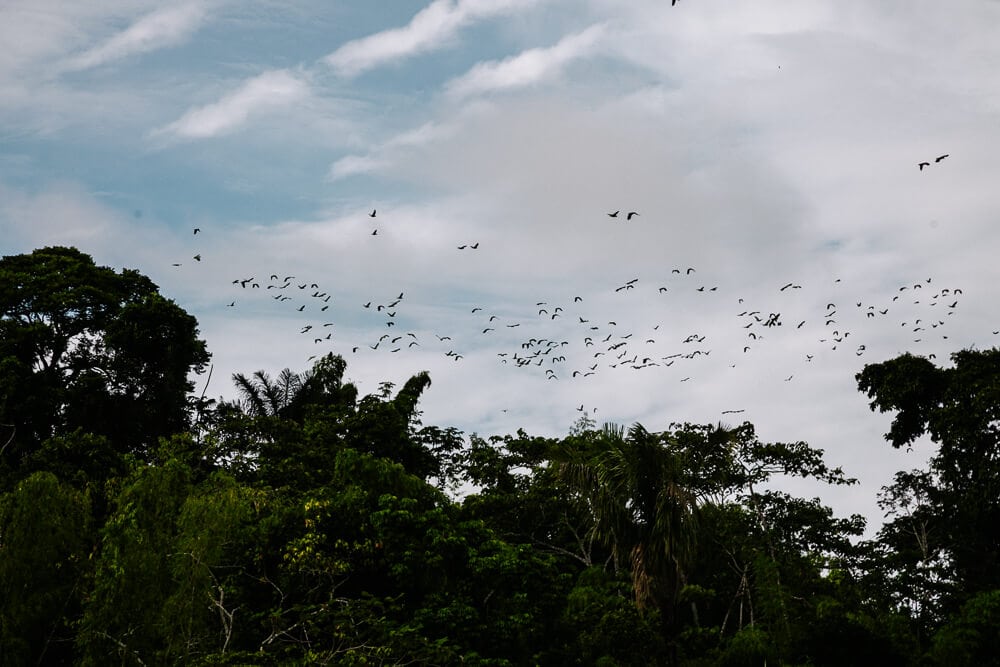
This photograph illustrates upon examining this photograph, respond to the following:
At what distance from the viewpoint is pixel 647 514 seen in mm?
14266

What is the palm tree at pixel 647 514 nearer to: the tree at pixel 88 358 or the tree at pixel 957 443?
the tree at pixel 957 443

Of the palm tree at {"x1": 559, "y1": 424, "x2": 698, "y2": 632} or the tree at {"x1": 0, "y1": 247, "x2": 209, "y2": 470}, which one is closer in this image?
the palm tree at {"x1": 559, "y1": 424, "x2": 698, "y2": 632}

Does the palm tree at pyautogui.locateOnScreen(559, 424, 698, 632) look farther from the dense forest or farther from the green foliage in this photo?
the green foliage

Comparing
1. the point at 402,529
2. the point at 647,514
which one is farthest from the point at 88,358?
the point at 647,514

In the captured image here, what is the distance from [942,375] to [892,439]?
261cm

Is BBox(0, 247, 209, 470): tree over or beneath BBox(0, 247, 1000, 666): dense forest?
over

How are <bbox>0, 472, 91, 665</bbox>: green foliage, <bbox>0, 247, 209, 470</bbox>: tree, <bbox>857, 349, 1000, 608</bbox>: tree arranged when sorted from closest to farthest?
<bbox>0, 472, 91, 665</bbox>: green foliage, <bbox>857, 349, 1000, 608</bbox>: tree, <bbox>0, 247, 209, 470</bbox>: tree

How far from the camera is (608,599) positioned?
17.8 metres

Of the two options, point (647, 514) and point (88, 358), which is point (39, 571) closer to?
point (647, 514)

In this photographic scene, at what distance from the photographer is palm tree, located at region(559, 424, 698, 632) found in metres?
13.9

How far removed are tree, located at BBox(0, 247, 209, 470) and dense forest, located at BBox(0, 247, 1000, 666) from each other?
9cm

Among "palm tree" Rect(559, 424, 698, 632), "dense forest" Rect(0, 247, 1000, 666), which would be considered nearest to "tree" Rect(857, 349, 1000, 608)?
"dense forest" Rect(0, 247, 1000, 666)

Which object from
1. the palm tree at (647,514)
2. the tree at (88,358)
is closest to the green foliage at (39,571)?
the palm tree at (647,514)

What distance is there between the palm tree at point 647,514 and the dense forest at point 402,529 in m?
0.04
